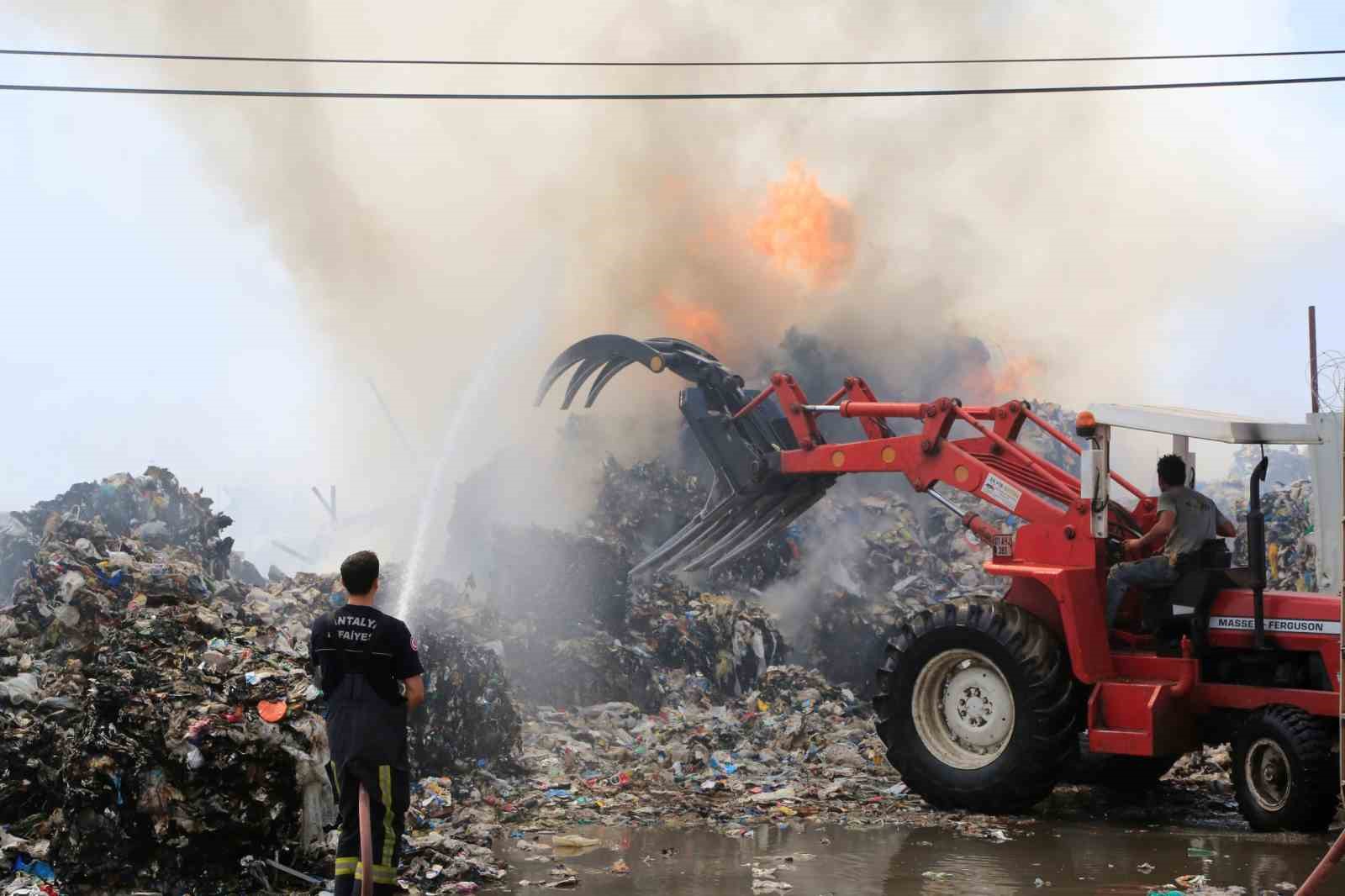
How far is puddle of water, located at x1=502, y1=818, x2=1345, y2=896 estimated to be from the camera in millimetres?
6105

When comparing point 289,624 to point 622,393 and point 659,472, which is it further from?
point 622,393

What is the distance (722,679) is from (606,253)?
8249 mm

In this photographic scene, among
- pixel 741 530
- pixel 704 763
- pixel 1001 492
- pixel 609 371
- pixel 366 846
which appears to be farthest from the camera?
pixel 609 371

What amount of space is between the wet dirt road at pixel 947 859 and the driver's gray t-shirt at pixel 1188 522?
159 cm

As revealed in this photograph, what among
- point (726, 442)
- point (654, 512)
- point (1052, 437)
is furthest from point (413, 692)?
point (1052, 437)

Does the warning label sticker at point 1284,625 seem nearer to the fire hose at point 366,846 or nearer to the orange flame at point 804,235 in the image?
the fire hose at point 366,846

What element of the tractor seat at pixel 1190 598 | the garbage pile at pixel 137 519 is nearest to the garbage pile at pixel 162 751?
the garbage pile at pixel 137 519

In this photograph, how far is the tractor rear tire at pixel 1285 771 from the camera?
6.90 m

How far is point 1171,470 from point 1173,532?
36cm

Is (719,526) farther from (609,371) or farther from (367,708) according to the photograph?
(367,708)

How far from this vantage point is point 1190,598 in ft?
25.0

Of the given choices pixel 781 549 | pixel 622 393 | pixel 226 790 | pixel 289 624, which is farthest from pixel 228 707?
pixel 622 393

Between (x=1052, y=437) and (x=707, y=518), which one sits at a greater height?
(x=1052, y=437)

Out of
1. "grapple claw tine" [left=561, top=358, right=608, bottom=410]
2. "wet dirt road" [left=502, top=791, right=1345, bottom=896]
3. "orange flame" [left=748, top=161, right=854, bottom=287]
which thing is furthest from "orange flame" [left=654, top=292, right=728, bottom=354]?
"wet dirt road" [left=502, top=791, right=1345, bottom=896]
